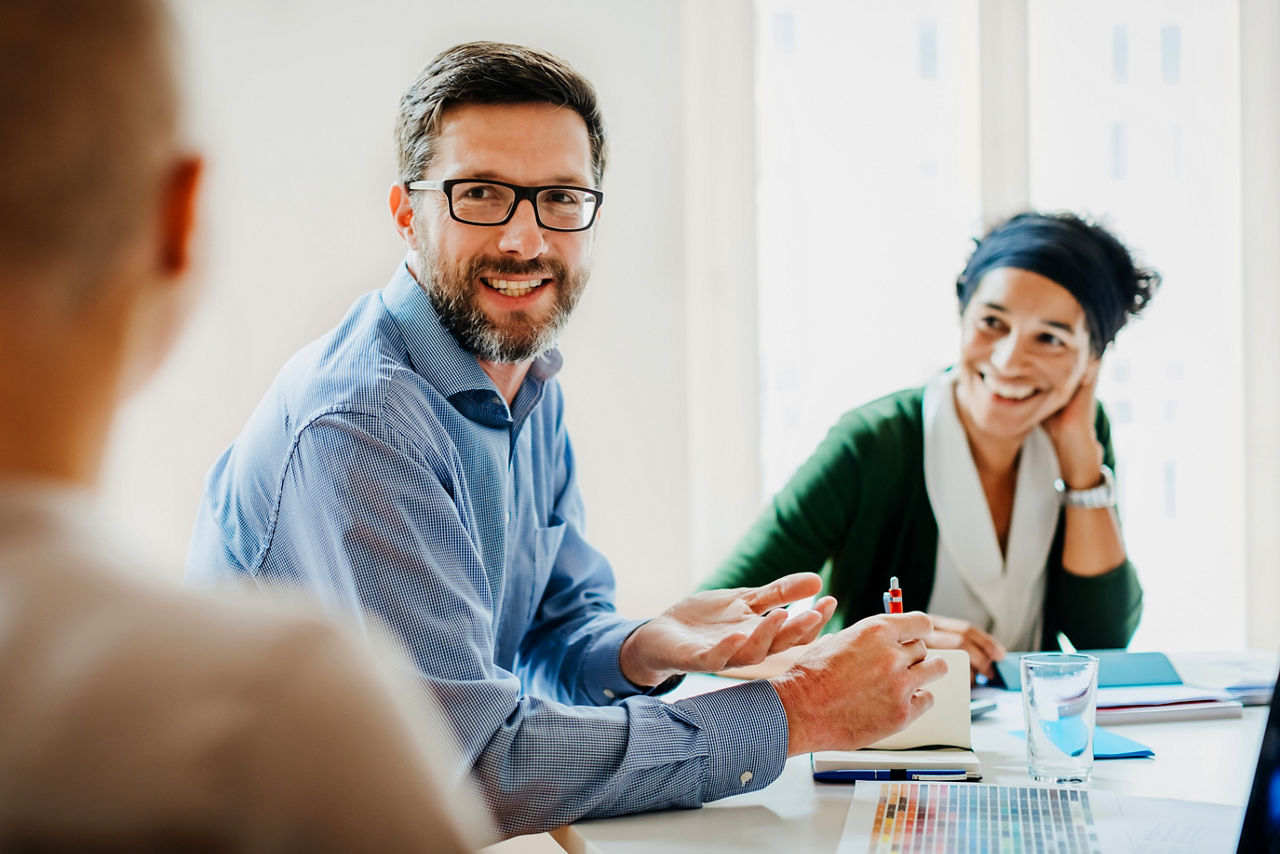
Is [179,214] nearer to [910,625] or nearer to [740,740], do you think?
[740,740]

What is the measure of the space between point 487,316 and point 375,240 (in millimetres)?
1314

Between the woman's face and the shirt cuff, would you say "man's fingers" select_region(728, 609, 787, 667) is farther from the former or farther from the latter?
the woman's face

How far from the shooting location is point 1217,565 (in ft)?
11.1

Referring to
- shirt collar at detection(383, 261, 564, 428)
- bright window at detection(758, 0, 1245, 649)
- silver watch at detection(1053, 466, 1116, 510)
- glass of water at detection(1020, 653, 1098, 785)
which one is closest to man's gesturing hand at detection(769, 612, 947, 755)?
glass of water at detection(1020, 653, 1098, 785)

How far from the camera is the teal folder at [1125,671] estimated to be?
1529 mm

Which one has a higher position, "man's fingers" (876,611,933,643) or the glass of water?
"man's fingers" (876,611,933,643)

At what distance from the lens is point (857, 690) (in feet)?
3.79

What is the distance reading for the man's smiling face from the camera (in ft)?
4.79

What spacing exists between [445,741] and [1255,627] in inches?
122

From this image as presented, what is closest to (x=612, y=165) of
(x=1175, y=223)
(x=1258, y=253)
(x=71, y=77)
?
(x=1175, y=223)

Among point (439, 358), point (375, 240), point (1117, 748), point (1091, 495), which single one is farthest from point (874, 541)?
point (375, 240)

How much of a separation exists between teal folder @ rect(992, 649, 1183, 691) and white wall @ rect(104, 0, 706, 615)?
1370 mm

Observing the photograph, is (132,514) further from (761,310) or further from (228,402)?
(761,310)

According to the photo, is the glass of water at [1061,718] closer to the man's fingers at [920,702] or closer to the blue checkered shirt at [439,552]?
the man's fingers at [920,702]
